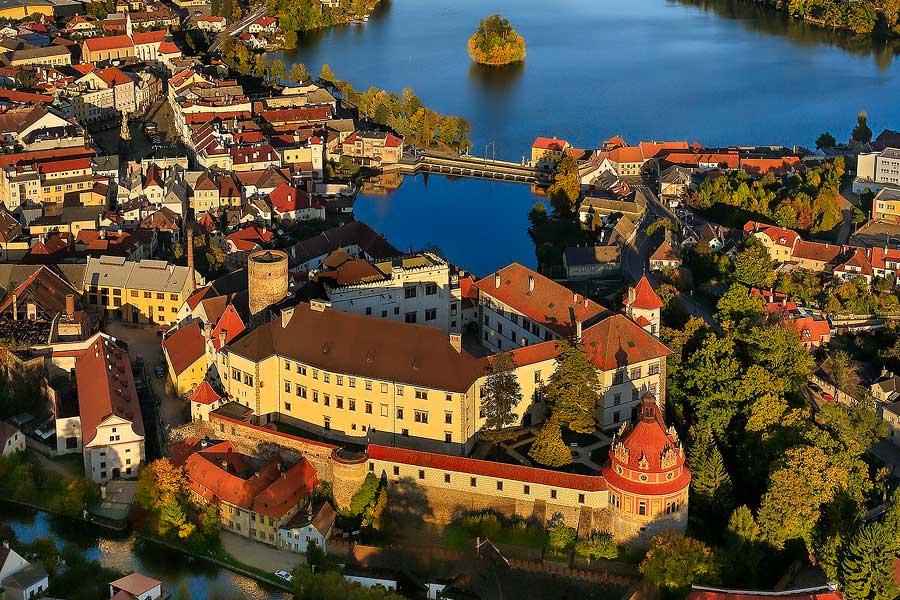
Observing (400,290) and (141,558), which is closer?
(141,558)

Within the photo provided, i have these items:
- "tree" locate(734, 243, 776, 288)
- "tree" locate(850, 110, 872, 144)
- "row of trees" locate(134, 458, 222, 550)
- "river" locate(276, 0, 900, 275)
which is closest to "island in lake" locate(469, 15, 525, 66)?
"river" locate(276, 0, 900, 275)

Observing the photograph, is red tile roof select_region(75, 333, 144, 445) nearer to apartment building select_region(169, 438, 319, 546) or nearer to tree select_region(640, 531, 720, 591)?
apartment building select_region(169, 438, 319, 546)

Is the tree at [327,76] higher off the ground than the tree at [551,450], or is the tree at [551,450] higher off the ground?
the tree at [551,450]

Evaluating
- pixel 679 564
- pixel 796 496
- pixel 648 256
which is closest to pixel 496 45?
pixel 648 256

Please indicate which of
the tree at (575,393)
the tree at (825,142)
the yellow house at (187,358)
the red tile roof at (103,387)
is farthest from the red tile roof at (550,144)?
the tree at (575,393)

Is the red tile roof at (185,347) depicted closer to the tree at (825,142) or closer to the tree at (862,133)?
Result: the tree at (825,142)

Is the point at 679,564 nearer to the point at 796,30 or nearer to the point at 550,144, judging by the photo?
the point at 550,144

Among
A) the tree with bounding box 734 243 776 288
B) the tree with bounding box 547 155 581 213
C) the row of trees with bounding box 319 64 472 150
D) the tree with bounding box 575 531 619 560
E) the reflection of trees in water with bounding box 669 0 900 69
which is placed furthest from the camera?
the reflection of trees in water with bounding box 669 0 900 69
